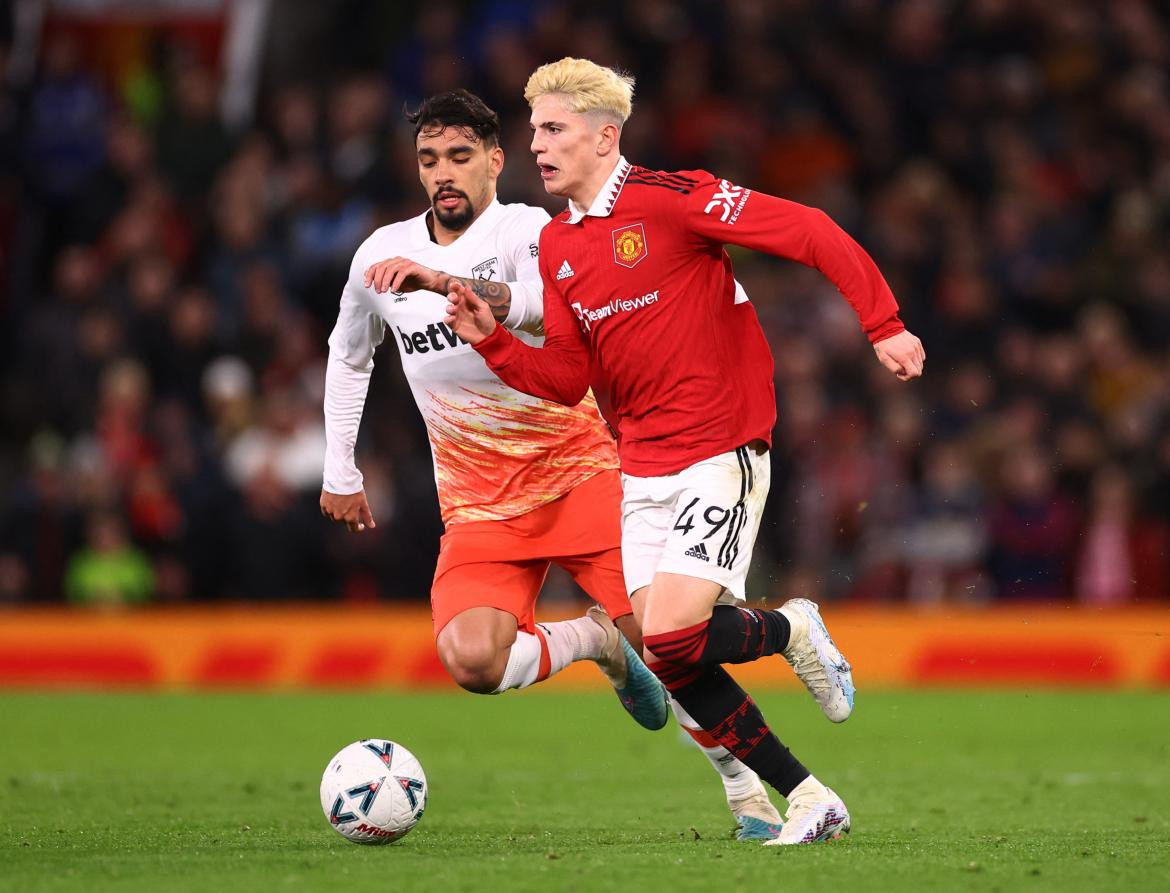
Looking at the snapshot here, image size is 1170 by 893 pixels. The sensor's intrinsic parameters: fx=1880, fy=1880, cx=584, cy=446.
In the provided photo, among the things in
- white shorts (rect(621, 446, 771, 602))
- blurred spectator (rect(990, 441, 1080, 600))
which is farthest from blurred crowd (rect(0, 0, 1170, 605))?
white shorts (rect(621, 446, 771, 602))

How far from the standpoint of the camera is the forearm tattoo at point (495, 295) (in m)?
6.95

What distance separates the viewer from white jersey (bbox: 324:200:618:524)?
7.32 meters

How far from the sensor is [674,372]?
6512mm

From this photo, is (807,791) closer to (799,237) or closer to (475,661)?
(475,661)

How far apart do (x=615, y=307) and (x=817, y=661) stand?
1.45m

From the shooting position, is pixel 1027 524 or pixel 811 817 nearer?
pixel 811 817

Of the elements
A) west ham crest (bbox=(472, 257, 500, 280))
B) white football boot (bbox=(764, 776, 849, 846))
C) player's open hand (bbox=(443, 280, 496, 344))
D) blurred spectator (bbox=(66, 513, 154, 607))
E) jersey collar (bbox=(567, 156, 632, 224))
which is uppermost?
jersey collar (bbox=(567, 156, 632, 224))

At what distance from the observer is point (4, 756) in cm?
998

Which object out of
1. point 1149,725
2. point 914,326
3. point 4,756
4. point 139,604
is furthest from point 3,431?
point 1149,725

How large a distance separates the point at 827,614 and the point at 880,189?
14.0 ft

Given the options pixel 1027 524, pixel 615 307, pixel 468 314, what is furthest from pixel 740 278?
pixel 468 314

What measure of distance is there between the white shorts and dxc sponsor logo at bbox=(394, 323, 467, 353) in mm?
1042

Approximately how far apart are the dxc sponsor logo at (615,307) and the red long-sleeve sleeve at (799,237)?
11.1 inches

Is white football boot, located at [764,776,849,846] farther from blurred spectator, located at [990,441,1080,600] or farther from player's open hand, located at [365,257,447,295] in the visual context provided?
blurred spectator, located at [990,441,1080,600]
